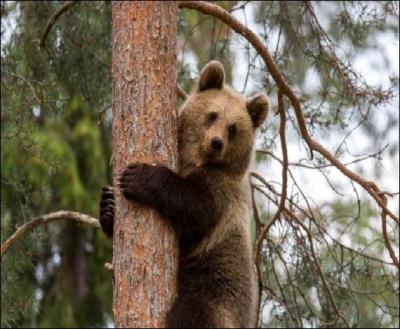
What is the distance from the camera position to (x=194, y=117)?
596cm

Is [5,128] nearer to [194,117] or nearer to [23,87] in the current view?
[23,87]

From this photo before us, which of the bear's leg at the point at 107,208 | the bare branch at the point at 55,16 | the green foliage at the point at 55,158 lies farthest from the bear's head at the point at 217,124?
the bare branch at the point at 55,16

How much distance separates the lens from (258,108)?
628cm

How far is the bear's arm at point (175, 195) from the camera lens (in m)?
4.73

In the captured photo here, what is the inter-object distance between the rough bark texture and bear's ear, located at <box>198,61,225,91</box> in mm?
1284

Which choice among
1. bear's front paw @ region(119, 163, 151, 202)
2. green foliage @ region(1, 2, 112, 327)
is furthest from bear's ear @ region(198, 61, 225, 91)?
bear's front paw @ region(119, 163, 151, 202)

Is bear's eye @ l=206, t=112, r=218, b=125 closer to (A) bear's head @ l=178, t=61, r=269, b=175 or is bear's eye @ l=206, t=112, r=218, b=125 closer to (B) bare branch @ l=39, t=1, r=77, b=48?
Result: (A) bear's head @ l=178, t=61, r=269, b=175

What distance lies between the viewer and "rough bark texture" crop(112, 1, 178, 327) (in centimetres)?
443

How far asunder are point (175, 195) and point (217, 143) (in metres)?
0.69

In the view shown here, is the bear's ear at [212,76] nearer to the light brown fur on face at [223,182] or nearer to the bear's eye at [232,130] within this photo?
the light brown fur on face at [223,182]

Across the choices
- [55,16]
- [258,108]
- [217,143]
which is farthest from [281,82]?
[55,16]

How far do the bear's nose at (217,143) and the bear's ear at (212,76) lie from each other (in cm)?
74

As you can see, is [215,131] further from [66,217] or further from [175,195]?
[66,217]

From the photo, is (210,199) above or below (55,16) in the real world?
below
